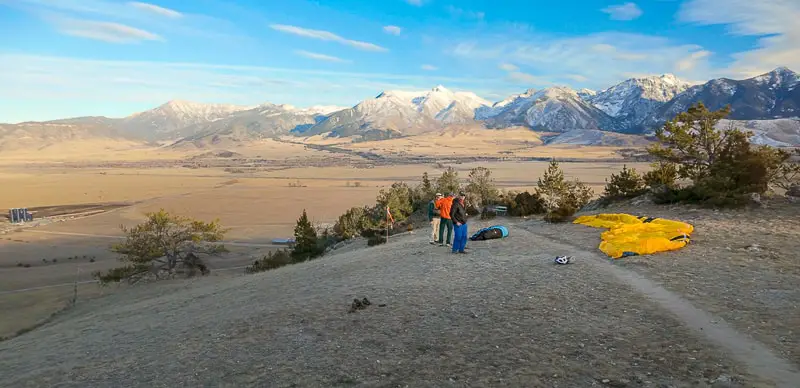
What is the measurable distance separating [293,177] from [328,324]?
113998 mm

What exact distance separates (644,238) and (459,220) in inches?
219

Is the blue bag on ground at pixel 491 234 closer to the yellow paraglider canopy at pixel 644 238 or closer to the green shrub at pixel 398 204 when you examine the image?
the yellow paraglider canopy at pixel 644 238

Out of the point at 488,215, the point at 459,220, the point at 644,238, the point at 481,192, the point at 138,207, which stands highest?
the point at 459,220

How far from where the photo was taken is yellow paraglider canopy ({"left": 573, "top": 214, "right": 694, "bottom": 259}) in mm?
14102

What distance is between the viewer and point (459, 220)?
15.8m

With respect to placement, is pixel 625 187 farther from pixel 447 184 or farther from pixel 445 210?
pixel 447 184

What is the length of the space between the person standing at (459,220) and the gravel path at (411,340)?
1942mm

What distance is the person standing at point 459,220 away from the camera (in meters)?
15.6

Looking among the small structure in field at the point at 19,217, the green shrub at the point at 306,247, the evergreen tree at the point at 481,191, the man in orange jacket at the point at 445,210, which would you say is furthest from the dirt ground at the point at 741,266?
the small structure in field at the point at 19,217

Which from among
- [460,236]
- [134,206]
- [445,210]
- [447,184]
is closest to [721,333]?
[460,236]

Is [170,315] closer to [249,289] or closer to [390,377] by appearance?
[249,289]

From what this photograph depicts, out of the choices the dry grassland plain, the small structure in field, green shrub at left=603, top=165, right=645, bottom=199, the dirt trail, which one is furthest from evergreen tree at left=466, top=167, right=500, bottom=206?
the small structure in field

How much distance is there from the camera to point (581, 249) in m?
15.9

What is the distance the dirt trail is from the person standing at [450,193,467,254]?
Result: 4.90 m
